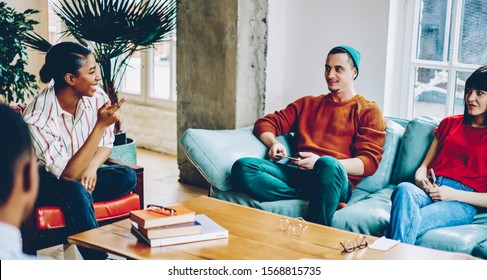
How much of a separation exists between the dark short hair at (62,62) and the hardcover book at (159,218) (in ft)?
3.36

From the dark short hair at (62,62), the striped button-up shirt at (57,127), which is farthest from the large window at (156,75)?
the dark short hair at (62,62)

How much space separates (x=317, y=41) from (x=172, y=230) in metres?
2.44

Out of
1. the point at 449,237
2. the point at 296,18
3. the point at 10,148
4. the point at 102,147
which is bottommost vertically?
the point at 449,237

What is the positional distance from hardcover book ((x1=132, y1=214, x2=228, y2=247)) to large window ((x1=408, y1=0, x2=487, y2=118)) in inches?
84.3

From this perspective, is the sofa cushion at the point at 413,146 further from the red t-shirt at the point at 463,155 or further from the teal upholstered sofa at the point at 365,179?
the red t-shirt at the point at 463,155

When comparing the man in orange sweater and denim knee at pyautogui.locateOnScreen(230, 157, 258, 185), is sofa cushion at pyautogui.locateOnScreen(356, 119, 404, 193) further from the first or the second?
denim knee at pyautogui.locateOnScreen(230, 157, 258, 185)

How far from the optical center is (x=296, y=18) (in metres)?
4.62

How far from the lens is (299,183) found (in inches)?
139

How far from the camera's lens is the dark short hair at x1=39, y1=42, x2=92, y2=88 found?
10.6ft

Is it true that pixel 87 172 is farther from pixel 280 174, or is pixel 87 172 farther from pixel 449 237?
pixel 449 237

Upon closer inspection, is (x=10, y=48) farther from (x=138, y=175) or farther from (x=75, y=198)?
(x=75, y=198)

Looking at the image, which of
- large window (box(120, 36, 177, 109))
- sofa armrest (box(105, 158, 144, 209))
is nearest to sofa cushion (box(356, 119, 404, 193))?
sofa armrest (box(105, 158, 144, 209))
